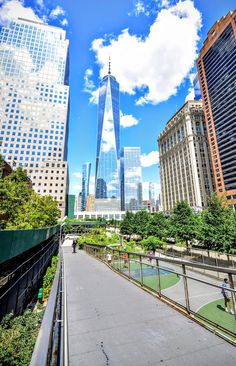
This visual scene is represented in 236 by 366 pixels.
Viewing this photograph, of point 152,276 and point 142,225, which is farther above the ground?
point 142,225

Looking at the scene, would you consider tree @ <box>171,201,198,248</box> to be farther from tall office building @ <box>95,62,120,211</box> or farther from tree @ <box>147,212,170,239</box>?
tall office building @ <box>95,62,120,211</box>

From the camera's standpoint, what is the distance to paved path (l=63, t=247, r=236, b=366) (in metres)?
2.98

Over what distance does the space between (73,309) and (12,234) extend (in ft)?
12.6

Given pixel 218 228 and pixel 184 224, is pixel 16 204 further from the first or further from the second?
pixel 184 224

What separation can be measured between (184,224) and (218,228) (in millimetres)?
9272

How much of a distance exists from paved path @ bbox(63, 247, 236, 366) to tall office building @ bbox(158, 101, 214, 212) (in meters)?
87.3

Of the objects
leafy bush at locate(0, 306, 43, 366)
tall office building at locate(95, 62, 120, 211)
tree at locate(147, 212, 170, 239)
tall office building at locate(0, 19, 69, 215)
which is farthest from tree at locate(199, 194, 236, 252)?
tall office building at locate(95, 62, 120, 211)

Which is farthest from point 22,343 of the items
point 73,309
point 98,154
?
point 98,154

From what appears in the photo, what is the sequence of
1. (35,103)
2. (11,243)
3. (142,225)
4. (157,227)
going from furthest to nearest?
(35,103) < (142,225) < (157,227) < (11,243)

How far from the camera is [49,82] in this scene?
107375 millimetres

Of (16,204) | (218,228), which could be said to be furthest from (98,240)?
(218,228)

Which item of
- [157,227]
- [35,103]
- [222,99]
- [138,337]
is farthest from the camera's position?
[35,103]

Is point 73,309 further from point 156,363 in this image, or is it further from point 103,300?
point 156,363

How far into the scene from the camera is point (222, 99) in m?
90.0
